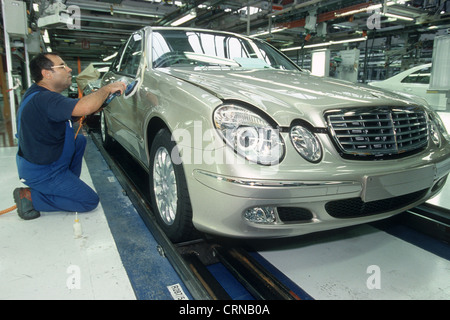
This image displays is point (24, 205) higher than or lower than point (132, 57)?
lower

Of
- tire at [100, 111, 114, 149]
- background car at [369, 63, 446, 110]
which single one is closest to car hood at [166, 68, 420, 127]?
tire at [100, 111, 114, 149]

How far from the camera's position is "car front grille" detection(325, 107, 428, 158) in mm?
1452

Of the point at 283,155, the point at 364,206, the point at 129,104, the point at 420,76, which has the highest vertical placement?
the point at 420,76

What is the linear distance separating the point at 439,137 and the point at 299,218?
1.13 m

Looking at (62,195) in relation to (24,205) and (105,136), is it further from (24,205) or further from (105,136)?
(105,136)

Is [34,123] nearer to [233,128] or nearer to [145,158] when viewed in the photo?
[145,158]

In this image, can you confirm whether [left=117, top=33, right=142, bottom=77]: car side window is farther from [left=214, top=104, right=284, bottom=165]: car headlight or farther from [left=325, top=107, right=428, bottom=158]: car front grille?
[left=325, top=107, right=428, bottom=158]: car front grille

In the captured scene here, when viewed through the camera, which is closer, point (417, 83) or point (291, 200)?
point (291, 200)

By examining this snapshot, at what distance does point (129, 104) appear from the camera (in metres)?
2.48

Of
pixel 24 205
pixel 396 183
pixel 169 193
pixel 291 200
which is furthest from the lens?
pixel 24 205

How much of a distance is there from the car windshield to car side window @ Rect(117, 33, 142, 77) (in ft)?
0.82

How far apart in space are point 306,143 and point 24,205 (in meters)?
1.93

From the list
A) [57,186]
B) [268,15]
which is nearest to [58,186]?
[57,186]
